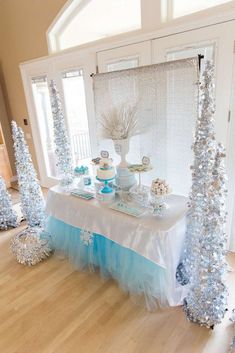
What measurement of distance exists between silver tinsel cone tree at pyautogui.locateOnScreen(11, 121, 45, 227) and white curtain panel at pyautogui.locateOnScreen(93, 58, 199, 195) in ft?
3.32

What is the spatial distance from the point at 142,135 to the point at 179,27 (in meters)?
1.03

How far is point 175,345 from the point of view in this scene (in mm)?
1578

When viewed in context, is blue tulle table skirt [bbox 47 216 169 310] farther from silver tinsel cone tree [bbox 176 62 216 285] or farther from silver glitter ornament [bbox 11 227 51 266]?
silver tinsel cone tree [bbox 176 62 216 285]

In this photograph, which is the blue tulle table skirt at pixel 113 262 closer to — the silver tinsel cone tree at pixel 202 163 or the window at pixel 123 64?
the silver tinsel cone tree at pixel 202 163

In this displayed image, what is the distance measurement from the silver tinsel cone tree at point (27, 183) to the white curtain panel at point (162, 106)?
1.01m

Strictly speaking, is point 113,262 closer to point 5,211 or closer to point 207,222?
point 207,222

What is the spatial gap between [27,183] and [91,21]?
217cm

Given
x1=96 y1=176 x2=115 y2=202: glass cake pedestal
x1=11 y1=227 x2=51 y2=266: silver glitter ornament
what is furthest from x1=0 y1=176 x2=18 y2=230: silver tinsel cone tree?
x1=96 y1=176 x2=115 y2=202: glass cake pedestal

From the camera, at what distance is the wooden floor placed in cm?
160

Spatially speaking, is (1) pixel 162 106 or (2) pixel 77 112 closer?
(1) pixel 162 106

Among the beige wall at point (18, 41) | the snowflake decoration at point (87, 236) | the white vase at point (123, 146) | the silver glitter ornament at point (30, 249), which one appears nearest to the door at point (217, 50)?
the white vase at point (123, 146)

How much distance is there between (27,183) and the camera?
2807 millimetres

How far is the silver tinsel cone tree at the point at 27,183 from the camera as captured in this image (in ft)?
8.54

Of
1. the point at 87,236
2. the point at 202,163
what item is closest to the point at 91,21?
the point at 202,163
